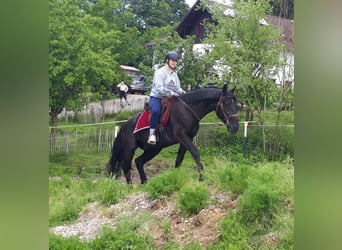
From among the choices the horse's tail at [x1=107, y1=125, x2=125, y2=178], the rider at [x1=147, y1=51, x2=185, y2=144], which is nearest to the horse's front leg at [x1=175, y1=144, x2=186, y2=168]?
the rider at [x1=147, y1=51, x2=185, y2=144]

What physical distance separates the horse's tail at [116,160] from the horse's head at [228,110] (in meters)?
0.80

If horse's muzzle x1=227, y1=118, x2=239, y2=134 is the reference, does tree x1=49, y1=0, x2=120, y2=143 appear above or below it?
above

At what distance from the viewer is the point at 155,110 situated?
3346mm

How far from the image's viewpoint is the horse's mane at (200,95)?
336 centimetres

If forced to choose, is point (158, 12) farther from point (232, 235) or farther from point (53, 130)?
point (232, 235)

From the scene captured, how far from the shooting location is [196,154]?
333cm

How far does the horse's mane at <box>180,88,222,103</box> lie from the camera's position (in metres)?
3.36

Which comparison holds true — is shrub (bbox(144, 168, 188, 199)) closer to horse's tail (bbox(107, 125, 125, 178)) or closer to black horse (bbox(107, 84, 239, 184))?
black horse (bbox(107, 84, 239, 184))

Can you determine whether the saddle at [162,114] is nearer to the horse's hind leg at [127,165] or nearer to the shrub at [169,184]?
the horse's hind leg at [127,165]

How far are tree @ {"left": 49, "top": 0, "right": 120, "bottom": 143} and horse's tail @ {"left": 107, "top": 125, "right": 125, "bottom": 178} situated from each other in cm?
40

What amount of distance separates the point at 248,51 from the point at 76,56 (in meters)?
1.33

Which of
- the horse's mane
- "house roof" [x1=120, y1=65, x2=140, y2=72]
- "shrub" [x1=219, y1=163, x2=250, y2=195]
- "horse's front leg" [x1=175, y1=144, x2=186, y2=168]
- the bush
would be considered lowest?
the bush
